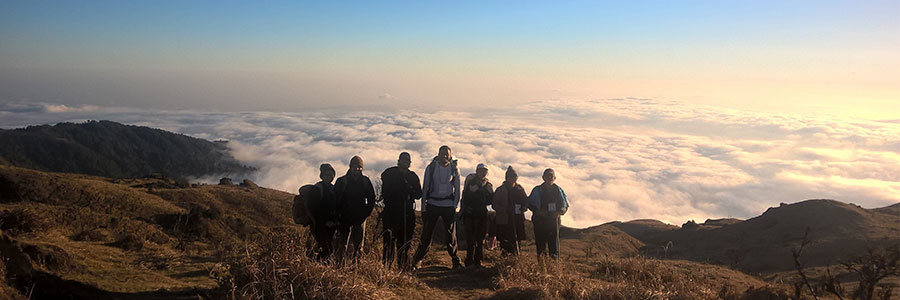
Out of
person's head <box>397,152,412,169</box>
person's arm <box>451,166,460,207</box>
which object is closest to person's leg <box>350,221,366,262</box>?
person's head <box>397,152,412,169</box>

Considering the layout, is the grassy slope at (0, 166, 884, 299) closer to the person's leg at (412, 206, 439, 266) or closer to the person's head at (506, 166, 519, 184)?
the person's leg at (412, 206, 439, 266)

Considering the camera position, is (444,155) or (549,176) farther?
(549,176)

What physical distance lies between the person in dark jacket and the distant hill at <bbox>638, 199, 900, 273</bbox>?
47.9ft

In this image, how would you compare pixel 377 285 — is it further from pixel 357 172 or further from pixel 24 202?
pixel 24 202

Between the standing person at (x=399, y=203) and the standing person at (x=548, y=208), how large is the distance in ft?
6.30

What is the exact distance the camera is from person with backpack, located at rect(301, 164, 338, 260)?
19.6 ft

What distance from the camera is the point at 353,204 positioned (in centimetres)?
619

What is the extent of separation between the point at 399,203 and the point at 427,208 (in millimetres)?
469

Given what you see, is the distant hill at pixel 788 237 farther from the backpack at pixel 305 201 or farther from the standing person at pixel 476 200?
the backpack at pixel 305 201

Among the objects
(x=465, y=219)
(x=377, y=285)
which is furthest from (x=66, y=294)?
(x=465, y=219)

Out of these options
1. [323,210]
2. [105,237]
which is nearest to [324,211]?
[323,210]

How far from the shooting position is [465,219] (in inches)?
293

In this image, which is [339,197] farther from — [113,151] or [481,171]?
[113,151]

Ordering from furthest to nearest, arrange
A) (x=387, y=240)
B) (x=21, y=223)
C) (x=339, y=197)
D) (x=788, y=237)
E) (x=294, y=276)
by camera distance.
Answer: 1. (x=788, y=237)
2. (x=21, y=223)
3. (x=387, y=240)
4. (x=339, y=197)
5. (x=294, y=276)
